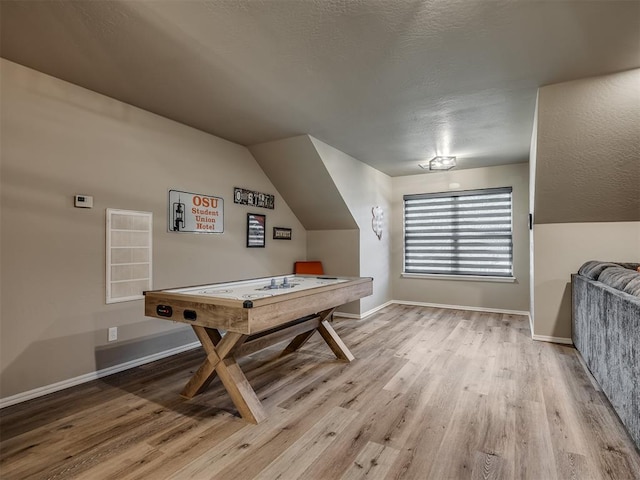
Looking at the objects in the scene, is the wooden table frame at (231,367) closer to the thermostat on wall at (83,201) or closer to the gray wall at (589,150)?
the thermostat on wall at (83,201)

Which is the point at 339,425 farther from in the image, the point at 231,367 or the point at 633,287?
the point at 633,287

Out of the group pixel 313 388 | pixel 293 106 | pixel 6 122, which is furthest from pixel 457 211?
pixel 6 122

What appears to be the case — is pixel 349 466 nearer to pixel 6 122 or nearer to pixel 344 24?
pixel 344 24

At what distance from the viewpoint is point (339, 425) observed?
212cm

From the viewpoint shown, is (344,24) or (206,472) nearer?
(206,472)

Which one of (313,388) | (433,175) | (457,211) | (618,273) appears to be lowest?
(313,388)

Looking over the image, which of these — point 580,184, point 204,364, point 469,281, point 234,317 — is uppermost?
point 580,184

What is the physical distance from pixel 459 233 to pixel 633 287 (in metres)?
3.64

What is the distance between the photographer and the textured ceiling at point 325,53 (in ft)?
6.15

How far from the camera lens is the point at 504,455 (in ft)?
5.95

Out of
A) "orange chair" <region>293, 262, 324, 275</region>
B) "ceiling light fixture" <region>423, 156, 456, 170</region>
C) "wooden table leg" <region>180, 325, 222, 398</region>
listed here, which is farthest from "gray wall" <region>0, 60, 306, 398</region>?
"ceiling light fixture" <region>423, 156, 456, 170</region>

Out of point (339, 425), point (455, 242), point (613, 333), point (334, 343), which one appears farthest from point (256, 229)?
point (613, 333)

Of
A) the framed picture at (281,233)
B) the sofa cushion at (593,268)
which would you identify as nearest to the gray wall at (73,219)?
the framed picture at (281,233)

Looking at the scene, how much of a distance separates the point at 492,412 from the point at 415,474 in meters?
0.95
